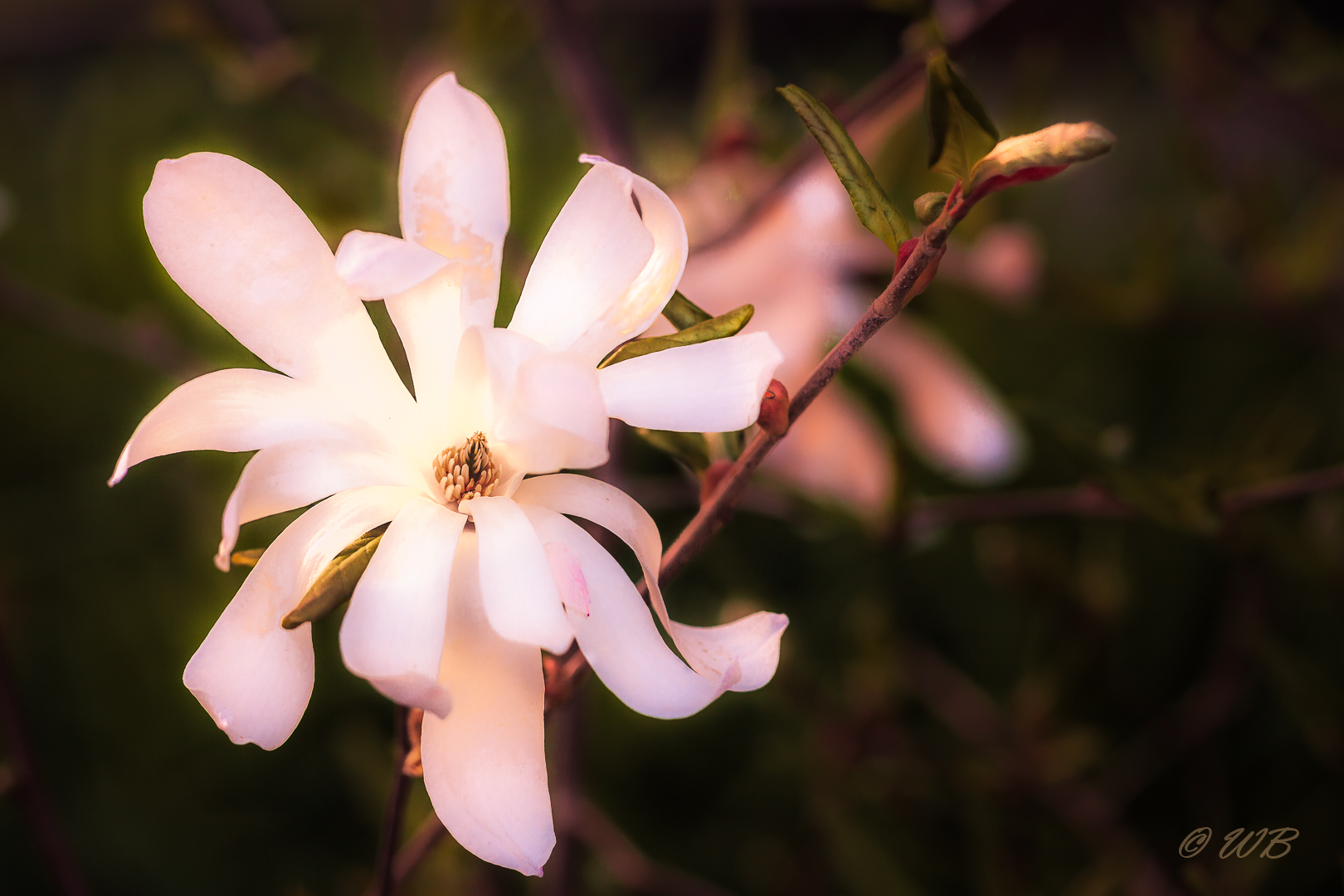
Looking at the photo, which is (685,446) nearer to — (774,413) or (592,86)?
(774,413)

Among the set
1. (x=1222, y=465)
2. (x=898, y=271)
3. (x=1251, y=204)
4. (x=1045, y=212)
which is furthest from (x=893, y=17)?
(x=898, y=271)

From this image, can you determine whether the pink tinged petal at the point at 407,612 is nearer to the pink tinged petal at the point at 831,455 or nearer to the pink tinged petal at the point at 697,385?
the pink tinged petal at the point at 697,385

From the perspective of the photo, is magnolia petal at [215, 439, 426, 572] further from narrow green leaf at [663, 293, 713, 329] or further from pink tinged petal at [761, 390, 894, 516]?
pink tinged petal at [761, 390, 894, 516]

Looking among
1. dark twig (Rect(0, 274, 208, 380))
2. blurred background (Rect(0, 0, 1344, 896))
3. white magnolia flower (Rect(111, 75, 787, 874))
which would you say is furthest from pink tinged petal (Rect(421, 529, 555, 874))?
dark twig (Rect(0, 274, 208, 380))

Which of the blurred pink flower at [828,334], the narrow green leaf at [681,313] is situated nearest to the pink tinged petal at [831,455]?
the blurred pink flower at [828,334]

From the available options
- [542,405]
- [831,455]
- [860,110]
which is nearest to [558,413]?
[542,405]

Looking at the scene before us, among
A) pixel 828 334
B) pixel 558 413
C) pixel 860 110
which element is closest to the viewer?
pixel 558 413
